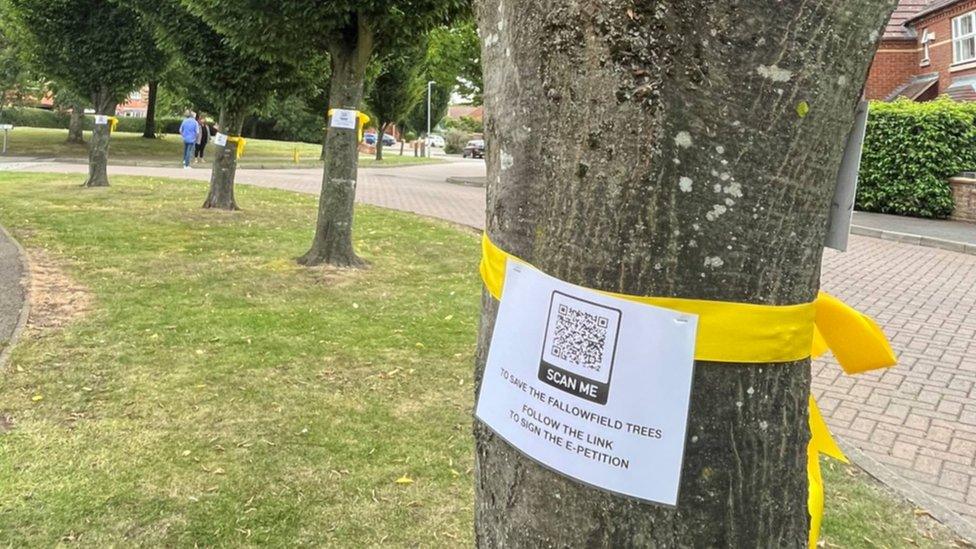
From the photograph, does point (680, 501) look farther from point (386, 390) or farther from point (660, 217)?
point (386, 390)

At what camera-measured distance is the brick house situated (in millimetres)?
21203

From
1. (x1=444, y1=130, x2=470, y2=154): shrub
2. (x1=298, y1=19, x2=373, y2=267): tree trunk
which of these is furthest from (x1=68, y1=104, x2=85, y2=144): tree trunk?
(x1=444, y1=130, x2=470, y2=154): shrub

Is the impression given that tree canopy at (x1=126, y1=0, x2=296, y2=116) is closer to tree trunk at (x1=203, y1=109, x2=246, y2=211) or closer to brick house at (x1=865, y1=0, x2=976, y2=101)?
tree trunk at (x1=203, y1=109, x2=246, y2=211)

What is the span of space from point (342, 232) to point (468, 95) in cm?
2029

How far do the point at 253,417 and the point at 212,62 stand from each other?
874 cm

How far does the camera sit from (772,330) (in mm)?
1257

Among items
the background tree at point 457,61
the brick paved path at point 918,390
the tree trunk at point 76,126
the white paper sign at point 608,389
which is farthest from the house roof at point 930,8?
the tree trunk at point 76,126

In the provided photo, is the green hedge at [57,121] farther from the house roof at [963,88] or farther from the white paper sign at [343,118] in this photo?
the white paper sign at [343,118]

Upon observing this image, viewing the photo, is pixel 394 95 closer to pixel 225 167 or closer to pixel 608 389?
pixel 225 167

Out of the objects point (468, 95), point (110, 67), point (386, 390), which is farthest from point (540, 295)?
point (468, 95)

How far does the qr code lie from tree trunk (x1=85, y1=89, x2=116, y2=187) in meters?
17.0

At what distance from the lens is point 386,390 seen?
15.5ft

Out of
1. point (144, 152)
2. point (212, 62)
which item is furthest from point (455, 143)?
point (212, 62)

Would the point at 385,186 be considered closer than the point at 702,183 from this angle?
No
